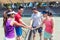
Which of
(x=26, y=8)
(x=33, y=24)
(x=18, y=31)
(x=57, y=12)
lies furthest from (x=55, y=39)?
(x=26, y=8)

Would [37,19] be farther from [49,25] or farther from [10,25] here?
[10,25]

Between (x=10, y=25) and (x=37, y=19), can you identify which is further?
(x=37, y=19)

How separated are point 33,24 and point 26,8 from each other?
22190 mm

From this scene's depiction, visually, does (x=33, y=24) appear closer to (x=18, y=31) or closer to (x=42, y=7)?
(x=18, y=31)

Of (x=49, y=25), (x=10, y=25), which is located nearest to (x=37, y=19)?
(x=49, y=25)

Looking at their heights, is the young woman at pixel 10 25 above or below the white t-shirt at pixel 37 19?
above

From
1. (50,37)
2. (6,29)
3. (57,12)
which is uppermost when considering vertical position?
(6,29)

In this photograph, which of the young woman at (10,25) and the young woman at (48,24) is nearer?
the young woman at (10,25)

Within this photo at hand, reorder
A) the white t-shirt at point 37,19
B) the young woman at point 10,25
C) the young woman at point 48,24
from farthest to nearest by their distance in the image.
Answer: the white t-shirt at point 37,19, the young woman at point 48,24, the young woman at point 10,25

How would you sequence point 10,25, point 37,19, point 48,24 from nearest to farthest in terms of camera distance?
1. point 10,25
2. point 48,24
3. point 37,19

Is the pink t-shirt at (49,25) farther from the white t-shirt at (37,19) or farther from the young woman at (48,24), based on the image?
the white t-shirt at (37,19)

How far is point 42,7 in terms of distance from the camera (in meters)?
33.6

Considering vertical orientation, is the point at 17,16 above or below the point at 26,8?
above

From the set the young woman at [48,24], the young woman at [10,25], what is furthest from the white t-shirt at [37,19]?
the young woman at [10,25]
